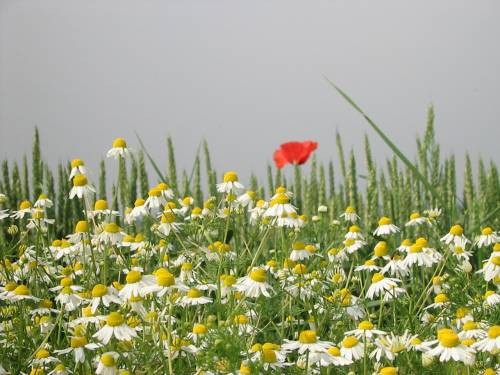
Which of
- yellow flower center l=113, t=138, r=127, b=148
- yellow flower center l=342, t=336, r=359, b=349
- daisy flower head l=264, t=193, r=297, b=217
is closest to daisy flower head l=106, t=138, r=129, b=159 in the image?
yellow flower center l=113, t=138, r=127, b=148

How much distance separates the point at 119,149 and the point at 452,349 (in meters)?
1.33

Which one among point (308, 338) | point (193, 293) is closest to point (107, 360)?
point (193, 293)

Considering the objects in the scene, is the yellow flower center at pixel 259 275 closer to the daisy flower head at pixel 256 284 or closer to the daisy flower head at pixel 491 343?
the daisy flower head at pixel 256 284

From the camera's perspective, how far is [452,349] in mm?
1905

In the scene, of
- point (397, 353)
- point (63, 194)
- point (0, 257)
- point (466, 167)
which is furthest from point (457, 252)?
point (63, 194)

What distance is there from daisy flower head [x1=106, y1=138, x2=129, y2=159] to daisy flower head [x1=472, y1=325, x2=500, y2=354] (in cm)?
133

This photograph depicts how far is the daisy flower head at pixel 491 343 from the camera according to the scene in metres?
1.97

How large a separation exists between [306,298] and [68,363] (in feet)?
2.66

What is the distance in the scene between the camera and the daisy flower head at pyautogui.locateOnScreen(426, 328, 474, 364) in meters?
1.88

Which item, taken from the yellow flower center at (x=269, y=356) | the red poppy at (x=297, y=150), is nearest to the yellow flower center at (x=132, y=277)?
the yellow flower center at (x=269, y=356)

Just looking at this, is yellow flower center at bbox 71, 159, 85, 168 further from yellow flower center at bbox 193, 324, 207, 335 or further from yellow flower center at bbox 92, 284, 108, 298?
yellow flower center at bbox 193, 324, 207, 335

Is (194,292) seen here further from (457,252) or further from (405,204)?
(405,204)

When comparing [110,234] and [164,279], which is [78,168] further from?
[164,279]

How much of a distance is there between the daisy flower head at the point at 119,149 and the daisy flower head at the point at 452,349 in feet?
4.15
